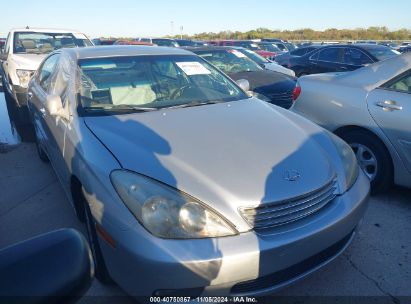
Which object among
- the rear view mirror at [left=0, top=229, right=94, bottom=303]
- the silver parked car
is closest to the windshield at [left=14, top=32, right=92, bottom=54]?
the silver parked car

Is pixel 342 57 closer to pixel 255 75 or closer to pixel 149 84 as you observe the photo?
pixel 255 75

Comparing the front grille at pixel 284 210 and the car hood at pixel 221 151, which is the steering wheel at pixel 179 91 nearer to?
the car hood at pixel 221 151

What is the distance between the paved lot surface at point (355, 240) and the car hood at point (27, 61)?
2816 mm

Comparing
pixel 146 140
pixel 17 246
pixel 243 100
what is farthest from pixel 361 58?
pixel 17 246

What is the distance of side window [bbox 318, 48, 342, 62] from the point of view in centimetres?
966

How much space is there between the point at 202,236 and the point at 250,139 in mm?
855

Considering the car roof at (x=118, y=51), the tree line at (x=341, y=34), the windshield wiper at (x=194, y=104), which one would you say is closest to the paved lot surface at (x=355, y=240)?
the windshield wiper at (x=194, y=104)

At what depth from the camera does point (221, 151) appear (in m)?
2.20

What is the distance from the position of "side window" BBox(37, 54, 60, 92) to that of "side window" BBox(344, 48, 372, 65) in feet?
25.2

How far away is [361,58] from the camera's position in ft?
30.1

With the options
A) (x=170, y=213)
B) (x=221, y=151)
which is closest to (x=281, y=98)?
(x=221, y=151)

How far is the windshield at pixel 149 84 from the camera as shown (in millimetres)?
2793

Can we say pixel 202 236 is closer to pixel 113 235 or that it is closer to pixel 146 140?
pixel 113 235

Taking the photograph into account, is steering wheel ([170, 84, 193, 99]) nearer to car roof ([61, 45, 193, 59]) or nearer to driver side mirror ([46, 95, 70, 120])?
car roof ([61, 45, 193, 59])
